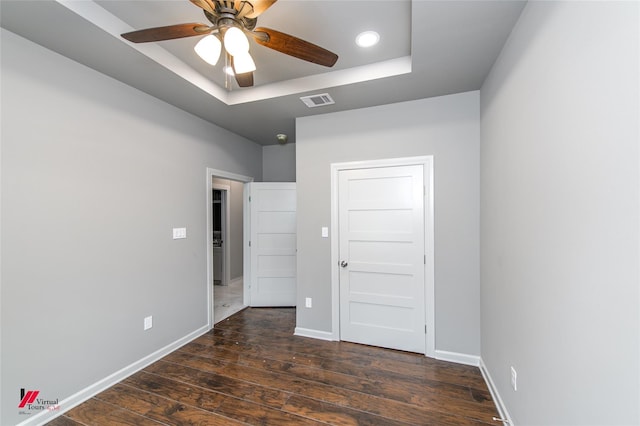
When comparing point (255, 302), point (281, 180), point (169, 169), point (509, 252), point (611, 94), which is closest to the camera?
point (611, 94)

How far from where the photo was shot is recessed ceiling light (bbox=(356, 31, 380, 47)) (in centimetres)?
200

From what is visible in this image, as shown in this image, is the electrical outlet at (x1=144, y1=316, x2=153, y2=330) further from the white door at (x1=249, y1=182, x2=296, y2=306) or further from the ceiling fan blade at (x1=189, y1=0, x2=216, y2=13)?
the ceiling fan blade at (x1=189, y1=0, x2=216, y2=13)

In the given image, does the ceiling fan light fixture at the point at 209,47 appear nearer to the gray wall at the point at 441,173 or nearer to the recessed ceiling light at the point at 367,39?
the recessed ceiling light at the point at 367,39

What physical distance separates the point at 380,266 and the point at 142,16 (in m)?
2.86

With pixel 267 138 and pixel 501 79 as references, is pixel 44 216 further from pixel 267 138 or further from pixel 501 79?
pixel 501 79

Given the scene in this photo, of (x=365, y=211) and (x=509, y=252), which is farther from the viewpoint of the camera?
(x=365, y=211)

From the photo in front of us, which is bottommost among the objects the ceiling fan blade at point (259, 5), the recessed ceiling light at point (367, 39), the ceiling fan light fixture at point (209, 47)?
the ceiling fan light fixture at point (209, 47)

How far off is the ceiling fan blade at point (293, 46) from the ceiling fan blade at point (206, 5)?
226 millimetres

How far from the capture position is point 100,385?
222cm

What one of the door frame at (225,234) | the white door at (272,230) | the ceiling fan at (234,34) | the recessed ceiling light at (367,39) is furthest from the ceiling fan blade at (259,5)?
the door frame at (225,234)

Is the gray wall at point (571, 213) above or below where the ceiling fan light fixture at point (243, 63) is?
below

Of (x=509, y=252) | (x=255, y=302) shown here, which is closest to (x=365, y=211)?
(x=509, y=252)

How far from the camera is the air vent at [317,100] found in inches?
107

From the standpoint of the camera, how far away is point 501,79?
6.38ft
